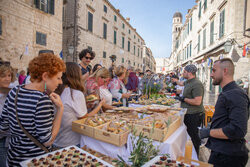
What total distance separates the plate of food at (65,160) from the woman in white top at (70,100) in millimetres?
513

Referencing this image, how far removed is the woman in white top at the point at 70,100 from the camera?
2.14m

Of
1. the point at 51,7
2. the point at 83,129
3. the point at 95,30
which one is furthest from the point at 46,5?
the point at 83,129

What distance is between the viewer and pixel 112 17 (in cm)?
2036

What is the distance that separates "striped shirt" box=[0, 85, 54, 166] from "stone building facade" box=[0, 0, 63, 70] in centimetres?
887

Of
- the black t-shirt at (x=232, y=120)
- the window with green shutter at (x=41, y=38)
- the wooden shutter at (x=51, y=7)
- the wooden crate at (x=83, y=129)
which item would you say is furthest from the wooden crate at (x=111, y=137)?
the wooden shutter at (x=51, y=7)

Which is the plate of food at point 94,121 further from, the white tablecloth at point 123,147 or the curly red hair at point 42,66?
the curly red hair at point 42,66

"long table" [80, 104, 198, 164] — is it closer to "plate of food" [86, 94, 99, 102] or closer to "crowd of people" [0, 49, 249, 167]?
"crowd of people" [0, 49, 249, 167]

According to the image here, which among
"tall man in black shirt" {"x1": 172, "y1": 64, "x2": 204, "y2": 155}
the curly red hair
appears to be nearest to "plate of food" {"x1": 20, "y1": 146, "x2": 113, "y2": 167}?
the curly red hair

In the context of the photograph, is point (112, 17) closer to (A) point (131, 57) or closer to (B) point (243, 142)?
(A) point (131, 57)

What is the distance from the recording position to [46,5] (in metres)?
10.7

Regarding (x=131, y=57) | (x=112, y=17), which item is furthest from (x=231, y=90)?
(x=131, y=57)

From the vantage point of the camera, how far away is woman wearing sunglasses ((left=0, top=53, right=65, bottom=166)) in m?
1.49

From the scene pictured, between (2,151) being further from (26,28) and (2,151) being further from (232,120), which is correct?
(26,28)

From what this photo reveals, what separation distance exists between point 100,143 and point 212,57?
14.6m
